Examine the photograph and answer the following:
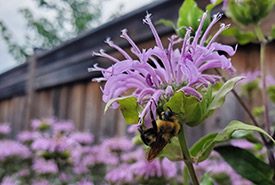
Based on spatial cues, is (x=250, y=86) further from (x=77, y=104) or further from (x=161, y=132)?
(x=77, y=104)

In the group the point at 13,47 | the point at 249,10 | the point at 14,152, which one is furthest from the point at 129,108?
the point at 13,47

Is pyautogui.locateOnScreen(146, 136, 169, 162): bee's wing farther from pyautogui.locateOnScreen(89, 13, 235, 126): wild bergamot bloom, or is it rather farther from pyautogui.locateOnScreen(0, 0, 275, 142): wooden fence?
pyautogui.locateOnScreen(0, 0, 275, 142): wooden fence

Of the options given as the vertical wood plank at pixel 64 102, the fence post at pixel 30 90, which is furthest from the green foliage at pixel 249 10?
the fence post at pixel 30 90

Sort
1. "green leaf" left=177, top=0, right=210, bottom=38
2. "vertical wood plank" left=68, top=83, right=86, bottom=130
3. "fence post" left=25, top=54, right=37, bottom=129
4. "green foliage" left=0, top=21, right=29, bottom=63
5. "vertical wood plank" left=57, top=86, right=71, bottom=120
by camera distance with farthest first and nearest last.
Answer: "green foliage" left=0, top=21, right=29, bottom=63, "fence post" left=25, top=54, right=37, bottom=129, "vertical wood plank" left=57, top=86, right=71, bottom=120, "vertical wood plank" left=68, top=83, right=86, bottom=130, "green leaf" left=177, top=0, right=210, bottom=38

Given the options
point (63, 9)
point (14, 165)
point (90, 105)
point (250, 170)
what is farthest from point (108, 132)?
point (63, 9)

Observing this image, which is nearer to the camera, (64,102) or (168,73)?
(168,73)

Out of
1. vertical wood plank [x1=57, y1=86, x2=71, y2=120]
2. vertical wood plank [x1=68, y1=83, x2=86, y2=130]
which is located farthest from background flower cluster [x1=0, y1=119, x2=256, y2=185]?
vertical wood plank [x1=57, y1=86, x2=71, y2=120]

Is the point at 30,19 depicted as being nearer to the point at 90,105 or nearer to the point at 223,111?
the point at 90,105
